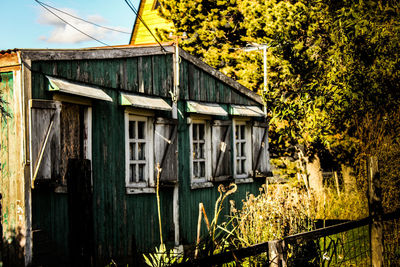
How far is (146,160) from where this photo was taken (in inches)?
379

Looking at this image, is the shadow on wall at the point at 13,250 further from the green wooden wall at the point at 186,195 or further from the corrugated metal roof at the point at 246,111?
the corrugated metal roof at the point at 246,111

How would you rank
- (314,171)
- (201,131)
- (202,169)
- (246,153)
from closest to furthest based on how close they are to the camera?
(202,169) < (201,131) < (246,153) < (314,171)

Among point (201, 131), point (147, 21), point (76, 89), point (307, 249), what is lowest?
point (307, 249)

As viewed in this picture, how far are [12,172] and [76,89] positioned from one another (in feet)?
5.01

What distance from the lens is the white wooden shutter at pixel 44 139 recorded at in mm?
6902

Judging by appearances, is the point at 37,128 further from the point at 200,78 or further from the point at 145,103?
the point at 200,78

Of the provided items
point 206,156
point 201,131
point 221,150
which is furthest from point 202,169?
point 201,131

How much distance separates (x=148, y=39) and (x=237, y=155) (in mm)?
12675

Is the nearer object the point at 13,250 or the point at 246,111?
the point at 13,250

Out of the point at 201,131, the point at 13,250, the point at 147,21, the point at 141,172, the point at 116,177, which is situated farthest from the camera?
the point at 147,21

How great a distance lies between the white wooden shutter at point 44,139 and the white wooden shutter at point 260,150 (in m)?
6.59

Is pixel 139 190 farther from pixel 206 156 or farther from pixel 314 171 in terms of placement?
pixel 314 171

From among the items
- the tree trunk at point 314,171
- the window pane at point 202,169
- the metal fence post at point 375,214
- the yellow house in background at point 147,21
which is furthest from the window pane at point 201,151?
the yellow house in background at point 147,21

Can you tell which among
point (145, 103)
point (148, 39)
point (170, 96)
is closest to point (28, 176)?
point (145, 103)
